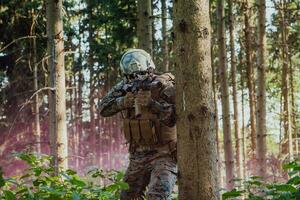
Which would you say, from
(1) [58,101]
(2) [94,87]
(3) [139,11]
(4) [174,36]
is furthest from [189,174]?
(2) [94,87]

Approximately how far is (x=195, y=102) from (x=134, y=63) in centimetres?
191

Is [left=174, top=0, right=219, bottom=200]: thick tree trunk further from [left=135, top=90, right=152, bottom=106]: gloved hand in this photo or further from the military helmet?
the military helmet

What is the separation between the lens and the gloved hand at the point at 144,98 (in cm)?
521

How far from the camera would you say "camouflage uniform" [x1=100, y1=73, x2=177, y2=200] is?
523 cm

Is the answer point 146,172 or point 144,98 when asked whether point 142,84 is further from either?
point 146,172

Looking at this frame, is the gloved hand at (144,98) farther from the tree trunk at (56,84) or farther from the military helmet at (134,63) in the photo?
the tree trunk at (56,84)

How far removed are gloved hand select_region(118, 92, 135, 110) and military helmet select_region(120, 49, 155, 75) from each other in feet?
1.12

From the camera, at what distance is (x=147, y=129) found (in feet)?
18.4

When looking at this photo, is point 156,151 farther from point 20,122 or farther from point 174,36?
point 20,122

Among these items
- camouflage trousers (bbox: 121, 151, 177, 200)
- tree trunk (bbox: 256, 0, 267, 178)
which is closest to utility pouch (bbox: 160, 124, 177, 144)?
camouflage trousers (bbox: 121, 151, 177, 200)

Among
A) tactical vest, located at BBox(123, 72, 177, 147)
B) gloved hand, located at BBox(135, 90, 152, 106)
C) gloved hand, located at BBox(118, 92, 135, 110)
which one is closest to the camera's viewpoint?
gloved hand, located at BBox(135, 90, 152, 106)

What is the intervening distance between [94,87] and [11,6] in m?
12.5

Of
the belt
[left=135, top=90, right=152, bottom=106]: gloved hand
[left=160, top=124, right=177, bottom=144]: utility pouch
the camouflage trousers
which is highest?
[left=135, top=90, right=152, bottom=106]: gloved hand

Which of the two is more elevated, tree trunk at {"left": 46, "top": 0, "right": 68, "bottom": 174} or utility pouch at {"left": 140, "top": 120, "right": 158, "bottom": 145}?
tree trunk at {"left": 46, "top": 0, "right": 68, "bottom": 174}
